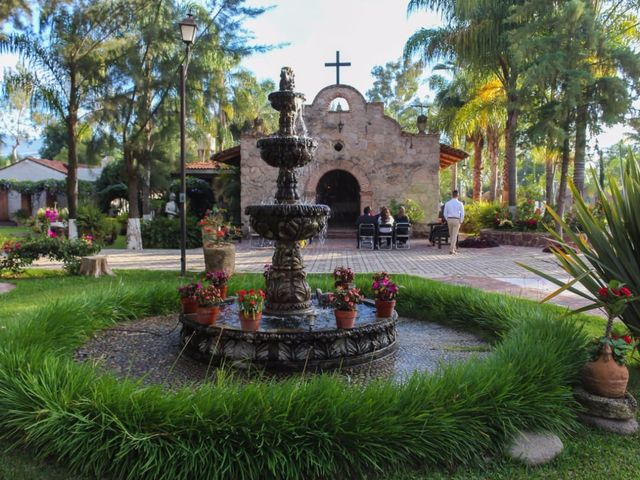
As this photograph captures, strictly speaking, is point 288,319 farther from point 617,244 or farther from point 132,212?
point 132,212

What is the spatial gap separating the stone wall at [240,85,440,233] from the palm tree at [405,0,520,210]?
265 cm

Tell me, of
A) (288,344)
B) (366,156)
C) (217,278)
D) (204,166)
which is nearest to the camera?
(288,344)

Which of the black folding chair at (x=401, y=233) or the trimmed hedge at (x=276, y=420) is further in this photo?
the black folding chair at (x=401, y=233)

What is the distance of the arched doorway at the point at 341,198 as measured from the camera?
67.3 feet

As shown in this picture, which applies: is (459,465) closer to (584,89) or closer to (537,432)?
(537,432)

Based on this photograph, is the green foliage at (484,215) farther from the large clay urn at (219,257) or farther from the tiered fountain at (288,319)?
the tiered fountain at (288,319)

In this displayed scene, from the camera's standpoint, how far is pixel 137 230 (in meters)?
15.3

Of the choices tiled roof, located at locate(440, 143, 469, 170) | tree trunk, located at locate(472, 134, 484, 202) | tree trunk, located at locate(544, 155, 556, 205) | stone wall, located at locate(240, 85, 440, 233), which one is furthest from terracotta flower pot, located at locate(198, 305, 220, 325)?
tree trunk, located at locate(472, 134, 484, 202)

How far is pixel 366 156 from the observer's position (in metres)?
18.0

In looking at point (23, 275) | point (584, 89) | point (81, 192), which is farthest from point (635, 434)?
point (81, 192)

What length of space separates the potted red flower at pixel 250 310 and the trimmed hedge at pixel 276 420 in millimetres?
1207

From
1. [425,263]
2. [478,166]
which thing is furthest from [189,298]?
[478,166]

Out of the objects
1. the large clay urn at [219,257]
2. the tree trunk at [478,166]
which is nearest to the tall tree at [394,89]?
the tree trunk at [478,166]

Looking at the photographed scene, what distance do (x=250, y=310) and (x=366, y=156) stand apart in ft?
47.6
